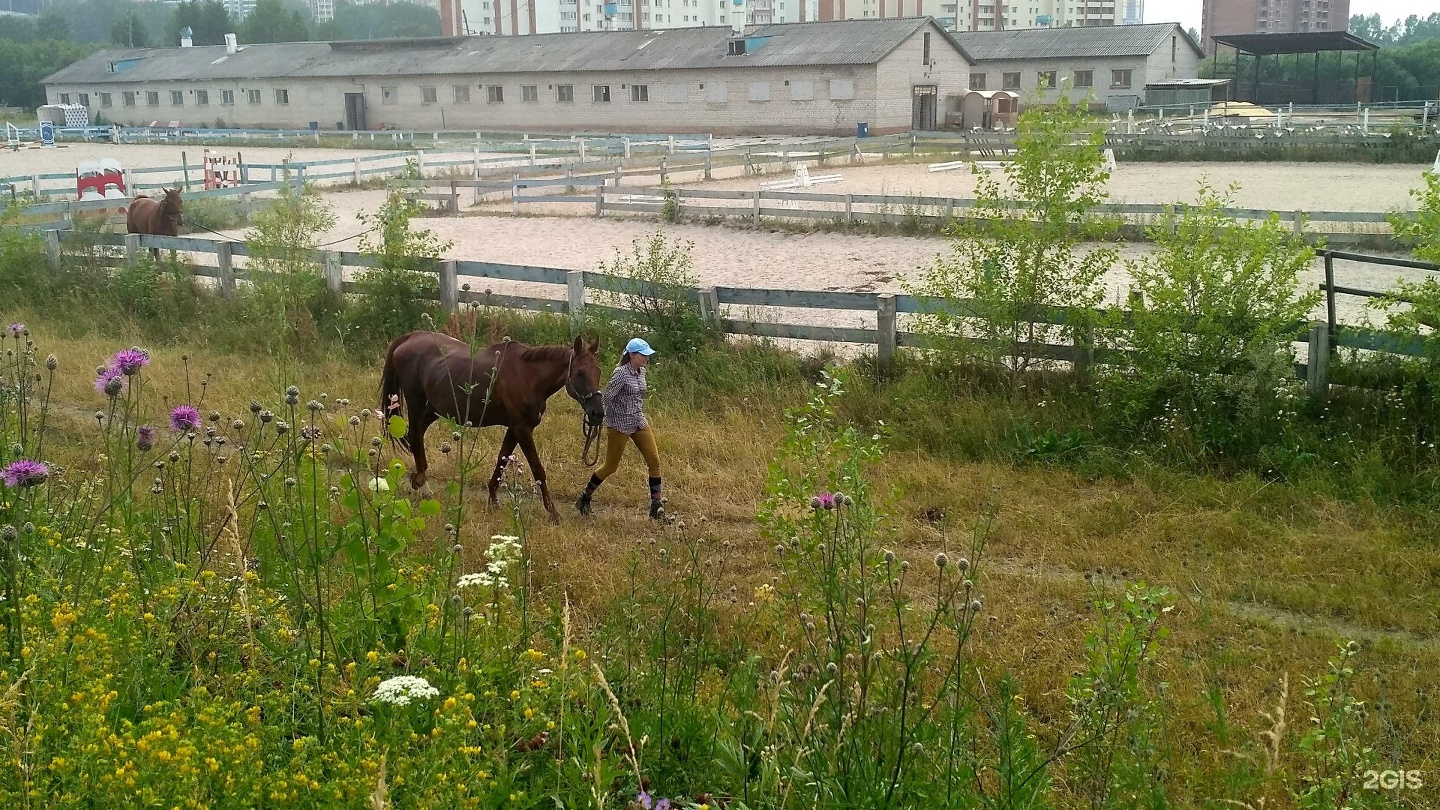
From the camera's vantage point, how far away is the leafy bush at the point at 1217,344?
8672 millimetres

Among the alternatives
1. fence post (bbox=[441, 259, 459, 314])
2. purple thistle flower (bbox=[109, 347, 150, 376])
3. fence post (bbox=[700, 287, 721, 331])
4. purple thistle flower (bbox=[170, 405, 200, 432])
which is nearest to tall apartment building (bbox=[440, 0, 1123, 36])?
fence post (bbox=[441, 259, 459, 314])

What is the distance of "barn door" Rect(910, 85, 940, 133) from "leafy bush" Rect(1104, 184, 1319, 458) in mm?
45912

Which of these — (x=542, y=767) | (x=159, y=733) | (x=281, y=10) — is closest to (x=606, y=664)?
(x=542, y=767)

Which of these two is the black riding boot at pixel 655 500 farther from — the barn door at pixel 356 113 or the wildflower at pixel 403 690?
the barn door at pixel 356 113

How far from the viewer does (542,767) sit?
3695 millimetres

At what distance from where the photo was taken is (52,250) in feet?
54.0

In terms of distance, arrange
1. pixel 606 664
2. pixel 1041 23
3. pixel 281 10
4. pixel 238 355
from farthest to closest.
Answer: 1. pixel 1041 23
2. pixel 281 10
3. pixel 238 355
4. pixel 606 664

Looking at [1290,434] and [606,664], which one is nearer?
[606,664]

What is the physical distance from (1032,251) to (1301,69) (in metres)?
71.3

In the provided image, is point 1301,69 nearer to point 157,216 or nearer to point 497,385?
point 157,216

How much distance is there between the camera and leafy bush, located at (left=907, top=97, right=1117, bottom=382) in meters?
9.70

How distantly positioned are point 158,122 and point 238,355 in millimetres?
64051

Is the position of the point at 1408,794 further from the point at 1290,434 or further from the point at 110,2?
the point at 110,2

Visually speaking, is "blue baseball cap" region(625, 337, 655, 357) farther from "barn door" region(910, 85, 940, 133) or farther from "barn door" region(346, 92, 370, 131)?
"barn door" region(346, 92, 370, 131)
